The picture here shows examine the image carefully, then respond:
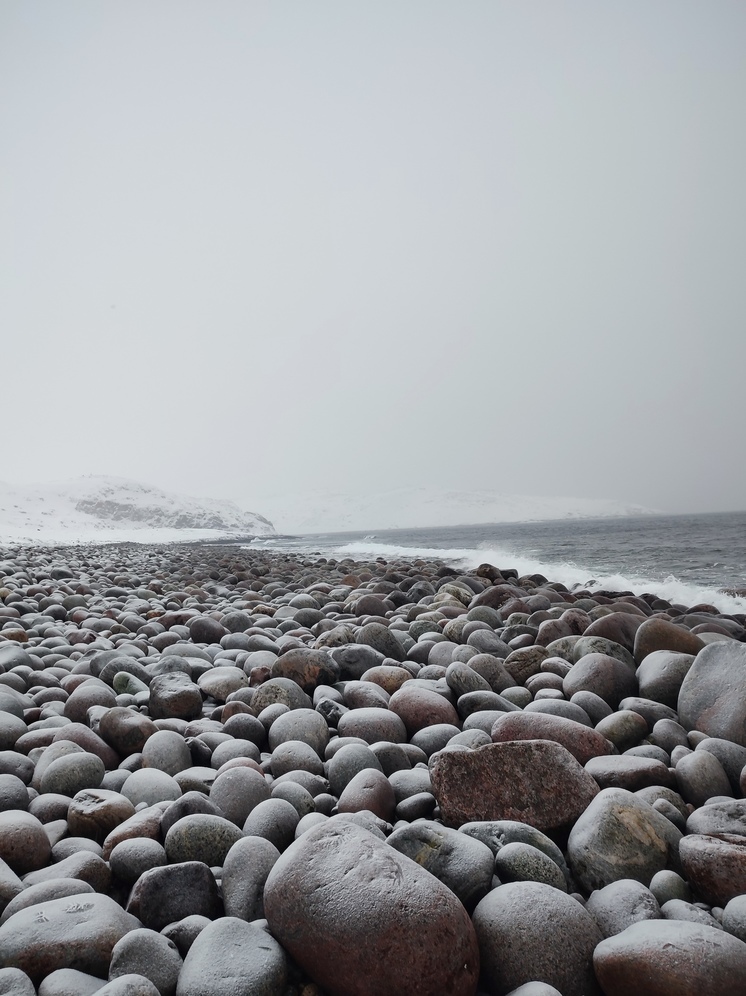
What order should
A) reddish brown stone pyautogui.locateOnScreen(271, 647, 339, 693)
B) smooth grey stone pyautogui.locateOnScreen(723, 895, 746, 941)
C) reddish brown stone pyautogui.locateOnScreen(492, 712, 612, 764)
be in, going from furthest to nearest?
1. reddish brown stone pyautogui.locateOnScreen(271, 647, 339, 693)
2. reddish brown stone pyautogui.locateOnScreen(492, 712, 612, 764)
3. smooth grey stone pyautogui.locateOnScreen(723, 895, 746, 941)

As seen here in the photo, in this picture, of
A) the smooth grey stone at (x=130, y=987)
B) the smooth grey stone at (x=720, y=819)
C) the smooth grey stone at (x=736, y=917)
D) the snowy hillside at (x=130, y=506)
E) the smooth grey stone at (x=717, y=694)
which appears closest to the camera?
the smooth grey stone at (x=130, y=987)

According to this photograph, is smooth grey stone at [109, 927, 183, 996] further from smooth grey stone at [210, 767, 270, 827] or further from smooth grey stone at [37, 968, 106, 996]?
smooth grey stone at [210, 767, 270, 827]

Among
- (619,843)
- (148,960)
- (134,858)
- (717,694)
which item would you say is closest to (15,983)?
(148,960)

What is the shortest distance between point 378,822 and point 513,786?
0.48 metres

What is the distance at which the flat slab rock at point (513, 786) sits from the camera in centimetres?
200

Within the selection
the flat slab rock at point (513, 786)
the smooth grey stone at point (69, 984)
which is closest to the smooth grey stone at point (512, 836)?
the flat slab rock at point (513, 786)

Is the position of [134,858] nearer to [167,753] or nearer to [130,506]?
[167,753]

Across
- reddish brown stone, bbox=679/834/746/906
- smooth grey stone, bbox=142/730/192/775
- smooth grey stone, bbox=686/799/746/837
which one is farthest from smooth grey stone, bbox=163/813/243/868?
smooth grey stone, bbox=686/799/746/837

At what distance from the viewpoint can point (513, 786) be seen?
79.8 inches

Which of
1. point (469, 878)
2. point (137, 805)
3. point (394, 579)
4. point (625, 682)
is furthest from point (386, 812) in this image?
point (394, 579)

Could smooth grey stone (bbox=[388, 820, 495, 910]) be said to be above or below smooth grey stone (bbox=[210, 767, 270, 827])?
above

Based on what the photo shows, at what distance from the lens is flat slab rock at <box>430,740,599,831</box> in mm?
1999

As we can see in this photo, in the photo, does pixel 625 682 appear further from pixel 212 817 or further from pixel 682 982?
pixel 212 817

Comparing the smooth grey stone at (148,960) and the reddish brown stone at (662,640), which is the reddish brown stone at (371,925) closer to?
the smooth grey stone at (148,960)
